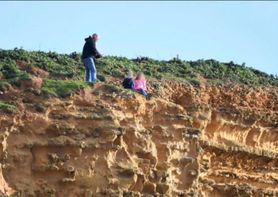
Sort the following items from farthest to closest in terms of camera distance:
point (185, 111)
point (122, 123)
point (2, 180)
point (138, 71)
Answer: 1. point (138, 71)
2. point (185, 111)
3. point (122, 123)
4. point (2, 180)

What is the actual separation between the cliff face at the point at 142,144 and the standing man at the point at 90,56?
Result: 2.07 feet

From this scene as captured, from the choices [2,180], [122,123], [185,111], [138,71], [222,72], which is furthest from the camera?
[222,72]

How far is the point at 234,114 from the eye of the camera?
26734 mm

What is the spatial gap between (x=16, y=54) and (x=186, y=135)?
471cm

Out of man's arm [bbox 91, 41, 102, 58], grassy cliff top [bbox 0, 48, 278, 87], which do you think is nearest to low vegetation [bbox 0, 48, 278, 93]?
grassy cliff top [bbox 0, 48, 278, 87]

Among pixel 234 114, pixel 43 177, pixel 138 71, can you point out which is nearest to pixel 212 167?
pixel 234 114

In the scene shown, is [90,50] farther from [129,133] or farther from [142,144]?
[142,144]

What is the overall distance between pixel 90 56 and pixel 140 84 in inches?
54.8

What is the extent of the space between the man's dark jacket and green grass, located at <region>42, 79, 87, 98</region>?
1.06m

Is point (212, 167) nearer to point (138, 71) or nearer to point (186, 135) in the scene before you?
point (186, 135)

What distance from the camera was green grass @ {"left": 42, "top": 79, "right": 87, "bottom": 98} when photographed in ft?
76.1

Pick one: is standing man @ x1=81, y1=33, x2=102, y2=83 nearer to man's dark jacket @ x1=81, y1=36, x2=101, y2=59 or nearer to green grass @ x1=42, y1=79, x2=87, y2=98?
man's dark jacket @ x1=81, y1=36, x2=101, y2=59

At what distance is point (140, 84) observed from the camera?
2488cm

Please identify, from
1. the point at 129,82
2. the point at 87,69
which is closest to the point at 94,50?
the point at 87,69
